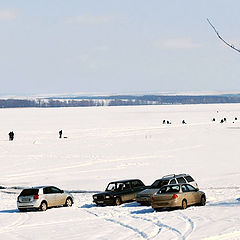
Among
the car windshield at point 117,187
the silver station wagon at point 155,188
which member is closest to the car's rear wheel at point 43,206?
the car windshield at point 117,187

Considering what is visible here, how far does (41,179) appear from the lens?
35531mm

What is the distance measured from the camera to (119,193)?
24.3 metres

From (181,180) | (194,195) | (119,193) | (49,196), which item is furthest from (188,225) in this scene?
(49,196)

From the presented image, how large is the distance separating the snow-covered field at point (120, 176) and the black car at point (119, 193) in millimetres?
418

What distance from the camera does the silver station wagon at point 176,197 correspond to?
20.7m

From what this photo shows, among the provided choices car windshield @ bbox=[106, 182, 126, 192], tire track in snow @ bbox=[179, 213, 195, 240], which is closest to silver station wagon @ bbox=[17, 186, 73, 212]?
car windshield @ bbox=[106, 182, 126, 192]

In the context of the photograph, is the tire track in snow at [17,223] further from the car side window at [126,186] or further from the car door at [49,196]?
the car side window at [126,186]

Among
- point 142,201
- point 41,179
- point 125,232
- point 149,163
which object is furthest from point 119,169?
point 125,232

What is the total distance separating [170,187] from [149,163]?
19.5 metres

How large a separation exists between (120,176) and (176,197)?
14.4 m

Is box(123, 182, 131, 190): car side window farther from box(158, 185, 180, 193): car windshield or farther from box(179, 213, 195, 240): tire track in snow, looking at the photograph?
box(179, 213, 195, 240): tire track in snow

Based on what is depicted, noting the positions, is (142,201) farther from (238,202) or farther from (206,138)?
(206,138)

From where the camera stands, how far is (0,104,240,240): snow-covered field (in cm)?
1694

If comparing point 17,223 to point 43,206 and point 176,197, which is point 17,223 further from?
point 176,197
